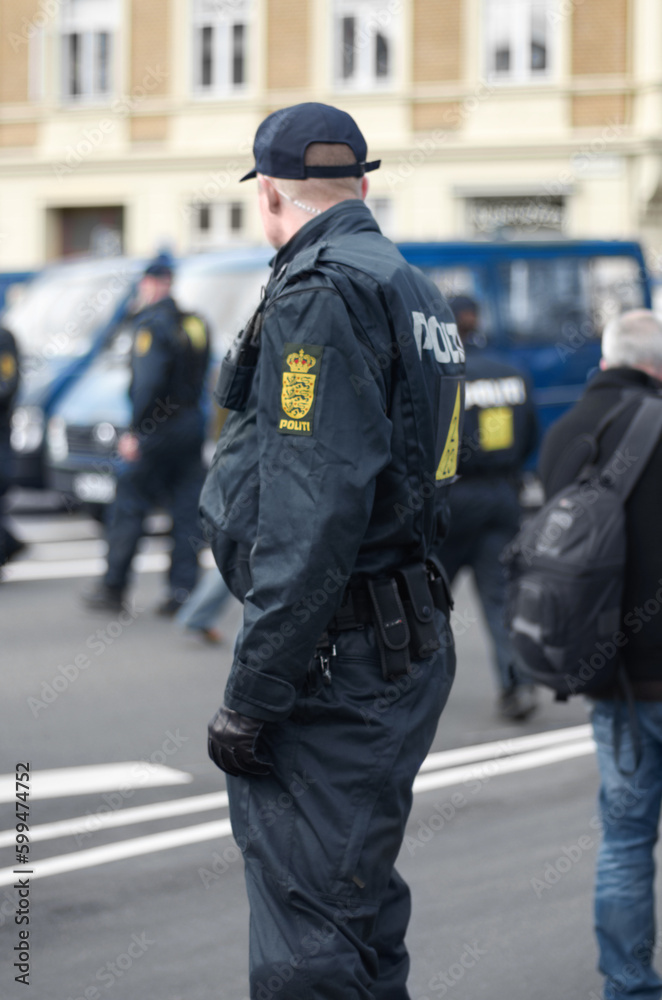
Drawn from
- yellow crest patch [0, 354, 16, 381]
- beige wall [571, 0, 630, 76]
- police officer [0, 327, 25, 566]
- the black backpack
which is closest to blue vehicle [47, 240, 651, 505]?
police officer [0, 327, 25, 566]

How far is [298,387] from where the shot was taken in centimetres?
247

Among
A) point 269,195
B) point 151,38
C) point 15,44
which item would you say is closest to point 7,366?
point 269,195

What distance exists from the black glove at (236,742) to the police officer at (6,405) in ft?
23.1

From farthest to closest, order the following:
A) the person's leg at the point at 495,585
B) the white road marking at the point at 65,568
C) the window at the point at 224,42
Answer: the window at the point at 224,42, the white road marking at the point at 65,568, the person's leg at the point at 495,585

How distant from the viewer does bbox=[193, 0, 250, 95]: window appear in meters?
24.3

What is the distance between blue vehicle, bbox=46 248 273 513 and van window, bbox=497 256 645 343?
2.44 meters

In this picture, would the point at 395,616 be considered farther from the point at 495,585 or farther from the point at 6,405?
the point at 6,405

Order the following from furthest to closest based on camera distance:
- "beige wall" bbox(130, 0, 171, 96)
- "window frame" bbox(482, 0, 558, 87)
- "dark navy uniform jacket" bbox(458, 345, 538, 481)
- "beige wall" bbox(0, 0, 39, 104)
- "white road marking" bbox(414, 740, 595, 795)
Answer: "beige wall" bbox(0, 0, 39, 104) → "beige wall" bbox(130, 0, 171, 96) → "window frame" bbox(482, 0, 558, 87) → "dark navy uniform jacket" bbox(458, 345, 538, 481) → "white road marking" bbox(414, 740, 595, 795)

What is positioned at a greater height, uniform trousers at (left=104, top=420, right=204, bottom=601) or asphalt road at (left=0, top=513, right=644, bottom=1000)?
uniform trousers at (left=104, top=420, right=204, bottom=601)

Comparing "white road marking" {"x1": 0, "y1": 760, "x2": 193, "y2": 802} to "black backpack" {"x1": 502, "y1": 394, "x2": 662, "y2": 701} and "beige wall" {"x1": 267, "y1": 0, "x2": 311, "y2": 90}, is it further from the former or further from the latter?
"beige wall" {"x1": 267, "y1": 0, "x2": 311, "y2": 90}

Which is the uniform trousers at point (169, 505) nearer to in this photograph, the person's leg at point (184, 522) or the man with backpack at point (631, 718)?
the person's leg at point (184, 522)

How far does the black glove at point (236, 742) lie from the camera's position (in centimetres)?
247

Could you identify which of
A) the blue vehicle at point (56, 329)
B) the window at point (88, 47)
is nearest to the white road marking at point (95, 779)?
the blue vehicle at point (56, 329)

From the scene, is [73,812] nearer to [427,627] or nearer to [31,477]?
[427,627]
